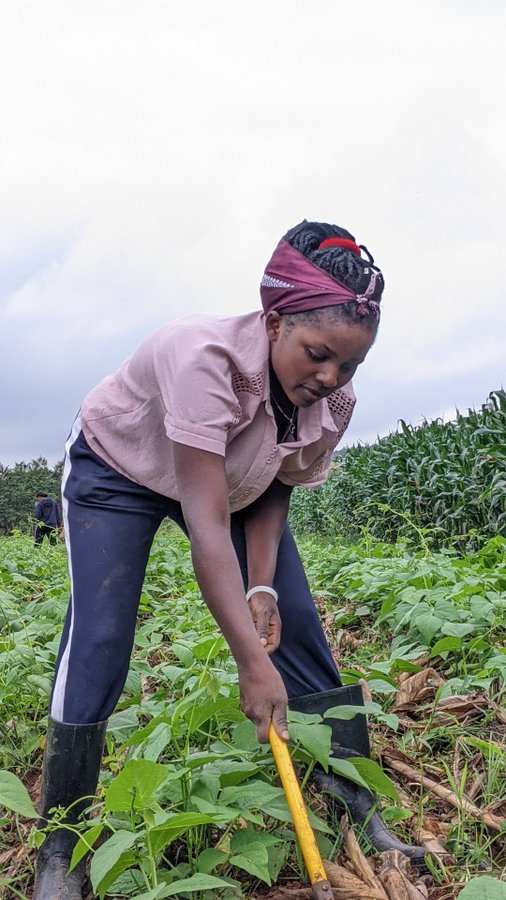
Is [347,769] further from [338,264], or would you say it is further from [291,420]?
[338,264]

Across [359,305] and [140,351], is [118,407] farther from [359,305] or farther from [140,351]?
[359,305]

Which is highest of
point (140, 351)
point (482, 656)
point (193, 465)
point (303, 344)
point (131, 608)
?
point (140, 351)

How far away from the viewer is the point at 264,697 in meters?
1.55

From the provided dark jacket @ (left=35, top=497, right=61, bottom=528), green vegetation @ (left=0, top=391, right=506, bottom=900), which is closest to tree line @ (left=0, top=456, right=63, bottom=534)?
dark jacket @ (left=35, top=497, right=61, bottom=528)

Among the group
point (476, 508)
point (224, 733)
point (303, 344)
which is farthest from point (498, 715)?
point (476, 508)

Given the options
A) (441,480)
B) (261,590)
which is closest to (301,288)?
(261,590)

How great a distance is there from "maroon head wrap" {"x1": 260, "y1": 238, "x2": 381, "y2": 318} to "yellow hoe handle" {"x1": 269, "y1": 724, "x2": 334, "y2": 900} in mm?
854

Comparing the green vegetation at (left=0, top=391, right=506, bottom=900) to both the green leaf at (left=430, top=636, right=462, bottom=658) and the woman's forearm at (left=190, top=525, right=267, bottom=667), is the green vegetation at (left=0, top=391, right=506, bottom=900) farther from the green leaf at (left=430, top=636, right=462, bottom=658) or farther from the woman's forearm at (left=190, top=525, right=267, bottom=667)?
the woman's forearm at (left=190, top=525, right=267, bottom=667)

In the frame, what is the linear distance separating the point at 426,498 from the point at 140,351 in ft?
25.4

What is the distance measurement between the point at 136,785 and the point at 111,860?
13 centimetres

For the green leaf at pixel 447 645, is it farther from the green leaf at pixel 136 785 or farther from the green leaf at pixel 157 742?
the green leaf at pixel 136 785

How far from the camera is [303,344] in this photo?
1.69 meters

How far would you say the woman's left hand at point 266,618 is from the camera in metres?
1.95

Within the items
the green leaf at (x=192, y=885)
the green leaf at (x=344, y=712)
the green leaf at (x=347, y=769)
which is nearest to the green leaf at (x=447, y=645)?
the green leaf at (x=344, y=712)
